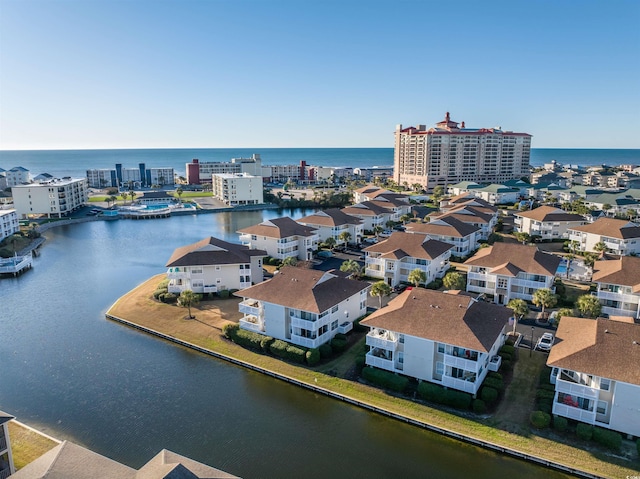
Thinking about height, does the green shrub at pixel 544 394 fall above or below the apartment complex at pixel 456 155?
below

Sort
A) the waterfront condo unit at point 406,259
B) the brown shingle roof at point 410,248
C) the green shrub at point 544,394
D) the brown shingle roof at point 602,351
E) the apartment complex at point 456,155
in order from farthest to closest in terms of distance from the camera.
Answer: the apartment complex at point 456,155, the brown shingle roof at point 410,248, the waterfront condo unit at point 406,259, the green shrub at point 544,394, the brown shingle roof at point 602,351

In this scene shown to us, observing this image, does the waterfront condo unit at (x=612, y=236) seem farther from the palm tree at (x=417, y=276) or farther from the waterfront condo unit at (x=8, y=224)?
the waterfront condo unit at (x=8, y=224)

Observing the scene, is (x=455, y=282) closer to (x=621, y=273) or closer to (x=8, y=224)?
(x=621, y=273)

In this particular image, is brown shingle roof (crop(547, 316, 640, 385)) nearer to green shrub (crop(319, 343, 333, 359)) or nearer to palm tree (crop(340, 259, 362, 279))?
green shrub (crop(319, 343, 333, 359))

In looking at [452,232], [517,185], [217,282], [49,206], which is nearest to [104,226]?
[49,206]

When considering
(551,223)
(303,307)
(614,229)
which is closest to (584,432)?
(303,307)

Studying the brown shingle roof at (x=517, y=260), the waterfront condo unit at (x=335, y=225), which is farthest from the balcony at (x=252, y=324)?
the waterfront condo unit at (x=335, y=225)
